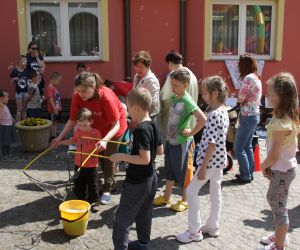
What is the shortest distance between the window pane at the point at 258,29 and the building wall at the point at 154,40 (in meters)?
0.44

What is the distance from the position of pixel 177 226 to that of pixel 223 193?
118 centimetres

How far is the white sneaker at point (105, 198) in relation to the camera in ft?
16.0

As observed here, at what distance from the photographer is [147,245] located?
3795mm

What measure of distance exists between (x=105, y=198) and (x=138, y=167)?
5.20ft

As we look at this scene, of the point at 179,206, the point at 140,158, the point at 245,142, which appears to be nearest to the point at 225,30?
the point at 245,142

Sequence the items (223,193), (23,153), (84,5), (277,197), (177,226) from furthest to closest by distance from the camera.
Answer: (84,5) → (23,153) → (223,193) → (177,226) → (277,197)

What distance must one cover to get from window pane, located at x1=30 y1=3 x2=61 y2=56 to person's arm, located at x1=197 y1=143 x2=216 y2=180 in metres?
6.67

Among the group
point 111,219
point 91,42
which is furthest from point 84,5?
point 111,219

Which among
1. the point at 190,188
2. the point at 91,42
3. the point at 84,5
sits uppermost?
the point at 84,5

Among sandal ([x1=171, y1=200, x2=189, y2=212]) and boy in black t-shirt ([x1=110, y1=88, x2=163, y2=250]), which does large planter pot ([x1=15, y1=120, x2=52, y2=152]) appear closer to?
sandal ([x1=171, y1=200, x2=189, y2=212])

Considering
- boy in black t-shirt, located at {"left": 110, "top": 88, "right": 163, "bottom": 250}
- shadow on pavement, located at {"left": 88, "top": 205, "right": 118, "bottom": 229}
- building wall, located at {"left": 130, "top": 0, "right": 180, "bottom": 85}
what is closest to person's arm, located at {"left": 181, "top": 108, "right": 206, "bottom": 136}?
boy in black t-shirt, located at {"left": 110, "top": 88, "right": 163, "bottom": 250}

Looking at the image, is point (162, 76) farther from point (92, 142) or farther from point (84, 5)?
point (92, 142)

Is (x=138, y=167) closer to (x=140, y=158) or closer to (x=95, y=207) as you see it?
(x=140, y=158)

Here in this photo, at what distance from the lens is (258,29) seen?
33.9 ft
